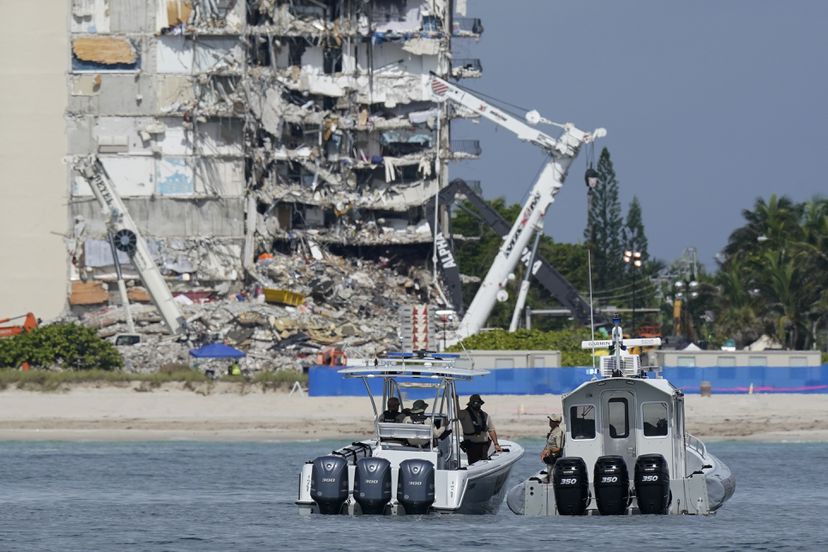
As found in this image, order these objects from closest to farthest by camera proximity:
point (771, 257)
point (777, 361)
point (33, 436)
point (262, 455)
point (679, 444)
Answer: point (679, 444) → point (262, 455) → point (33, 436) → point (777, 361) → point (771, 257)

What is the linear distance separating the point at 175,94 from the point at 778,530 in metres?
70.0

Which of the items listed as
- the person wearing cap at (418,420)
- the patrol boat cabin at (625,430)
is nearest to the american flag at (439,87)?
the person wearing cap at (418,420)

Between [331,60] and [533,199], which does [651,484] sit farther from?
[331,60]

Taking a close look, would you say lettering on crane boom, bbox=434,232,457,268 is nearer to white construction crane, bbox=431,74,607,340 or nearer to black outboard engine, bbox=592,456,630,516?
white construction crane, bbox=431,74,607,340

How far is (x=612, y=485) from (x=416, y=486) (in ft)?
12.0

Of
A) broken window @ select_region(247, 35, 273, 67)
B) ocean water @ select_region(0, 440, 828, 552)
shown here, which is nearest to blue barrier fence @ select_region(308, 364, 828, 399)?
ocean water @ select_region(0, 440, 828, 552)

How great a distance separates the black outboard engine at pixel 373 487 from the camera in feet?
110

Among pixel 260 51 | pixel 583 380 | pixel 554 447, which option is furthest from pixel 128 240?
pixel 554 447

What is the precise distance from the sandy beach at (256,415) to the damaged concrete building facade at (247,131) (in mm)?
29495

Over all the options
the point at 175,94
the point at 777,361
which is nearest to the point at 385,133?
the point at 175,94

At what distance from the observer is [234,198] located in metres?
102

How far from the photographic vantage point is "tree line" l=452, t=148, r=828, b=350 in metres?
95.1

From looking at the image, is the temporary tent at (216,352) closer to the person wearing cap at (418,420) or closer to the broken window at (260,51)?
the broken window at (260,51)

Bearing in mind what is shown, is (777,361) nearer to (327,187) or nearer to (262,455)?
(262,455)
